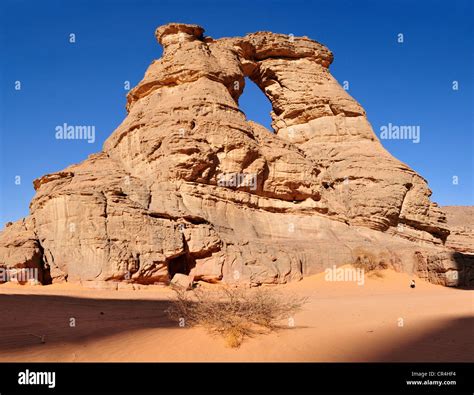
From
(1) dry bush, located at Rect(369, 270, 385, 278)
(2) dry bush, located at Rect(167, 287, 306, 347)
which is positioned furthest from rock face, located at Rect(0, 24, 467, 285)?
(2) dry bush, located at Rect(167, 287, 306, 347)

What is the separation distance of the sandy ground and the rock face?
512 cm

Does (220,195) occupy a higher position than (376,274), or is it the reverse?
(220,195)

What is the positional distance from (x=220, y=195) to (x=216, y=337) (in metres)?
14.5

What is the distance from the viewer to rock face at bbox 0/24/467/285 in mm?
16000

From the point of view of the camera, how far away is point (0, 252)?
594 inches

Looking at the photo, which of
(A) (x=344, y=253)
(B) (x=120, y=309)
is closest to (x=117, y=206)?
(B) (x=120, y=309)

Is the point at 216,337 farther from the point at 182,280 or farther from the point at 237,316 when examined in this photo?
the point at 182,280

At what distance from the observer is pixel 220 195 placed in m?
20.6

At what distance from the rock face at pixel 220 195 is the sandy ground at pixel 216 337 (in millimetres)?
5118

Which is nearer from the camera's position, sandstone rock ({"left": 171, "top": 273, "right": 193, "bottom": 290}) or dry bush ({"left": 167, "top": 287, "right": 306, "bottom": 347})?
dry bush ({"left": 167, "top": 287, "right": 306, "bottom": 347})

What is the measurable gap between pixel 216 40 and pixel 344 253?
58.5ft
